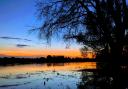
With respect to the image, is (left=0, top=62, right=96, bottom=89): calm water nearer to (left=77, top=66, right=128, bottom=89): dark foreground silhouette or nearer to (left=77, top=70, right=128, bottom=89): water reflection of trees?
(left=77, top=70, right=128, bottom=89): water reflection of trees

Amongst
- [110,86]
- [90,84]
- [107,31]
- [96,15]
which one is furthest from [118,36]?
[90,84]

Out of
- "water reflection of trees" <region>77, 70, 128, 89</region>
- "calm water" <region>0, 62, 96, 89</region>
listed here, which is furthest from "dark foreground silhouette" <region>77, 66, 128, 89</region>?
"calm water" <region>0, 62, 96, 89</region>

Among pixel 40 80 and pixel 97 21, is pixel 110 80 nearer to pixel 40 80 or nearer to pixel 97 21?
pixel 97 21

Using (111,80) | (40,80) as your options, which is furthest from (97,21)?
(40,80)

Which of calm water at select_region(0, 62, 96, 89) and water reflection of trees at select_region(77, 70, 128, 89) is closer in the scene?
water reflection of trees at select_region(77, 70, 128, 89)

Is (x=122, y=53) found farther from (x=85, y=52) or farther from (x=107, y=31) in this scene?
(x=85, y=52)

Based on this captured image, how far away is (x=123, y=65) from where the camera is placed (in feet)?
47.0

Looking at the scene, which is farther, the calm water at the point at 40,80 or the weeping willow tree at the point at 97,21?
the calm water at the point at 40,80

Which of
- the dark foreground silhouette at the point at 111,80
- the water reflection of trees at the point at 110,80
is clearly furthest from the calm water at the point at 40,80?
the dark foreground silhouette at the point at 111,80

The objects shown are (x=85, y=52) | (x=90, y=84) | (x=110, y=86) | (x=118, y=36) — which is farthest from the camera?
(x=90, y=84)

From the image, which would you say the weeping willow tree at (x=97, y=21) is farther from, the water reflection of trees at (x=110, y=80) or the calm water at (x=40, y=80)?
the calm water at (x=40, y=80)

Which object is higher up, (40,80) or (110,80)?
(110,80)

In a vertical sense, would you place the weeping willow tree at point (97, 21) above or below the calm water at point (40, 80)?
above

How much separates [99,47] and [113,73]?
2017 millimetres
